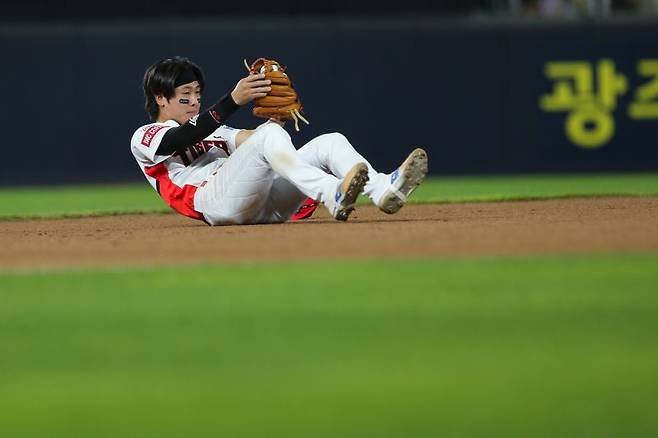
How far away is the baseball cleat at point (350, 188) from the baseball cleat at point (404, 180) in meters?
0.14

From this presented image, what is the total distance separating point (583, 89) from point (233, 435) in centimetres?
1077

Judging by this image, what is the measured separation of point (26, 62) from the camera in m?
12.8

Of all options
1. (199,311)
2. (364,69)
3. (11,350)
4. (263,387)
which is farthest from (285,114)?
(364,69)

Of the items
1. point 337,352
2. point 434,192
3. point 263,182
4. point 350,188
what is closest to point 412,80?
point 434,192

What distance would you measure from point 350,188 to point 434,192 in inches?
207

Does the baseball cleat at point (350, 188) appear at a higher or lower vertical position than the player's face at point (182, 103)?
lower

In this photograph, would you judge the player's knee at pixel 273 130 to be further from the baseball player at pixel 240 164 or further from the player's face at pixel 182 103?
the player's face at pixel 182 103

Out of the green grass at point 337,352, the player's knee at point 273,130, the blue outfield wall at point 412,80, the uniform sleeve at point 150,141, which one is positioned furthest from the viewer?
the blue outfield wall at point 412,80

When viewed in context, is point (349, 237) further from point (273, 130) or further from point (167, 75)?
point (167, 75)

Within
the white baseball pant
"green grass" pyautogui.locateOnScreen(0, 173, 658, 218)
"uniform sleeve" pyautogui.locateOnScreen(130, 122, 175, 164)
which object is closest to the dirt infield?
the white baseball pant

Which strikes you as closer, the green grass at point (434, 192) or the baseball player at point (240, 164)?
the baseball player at point (240, 164)

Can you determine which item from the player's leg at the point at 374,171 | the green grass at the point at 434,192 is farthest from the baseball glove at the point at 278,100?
the green grass at the point at 434,192

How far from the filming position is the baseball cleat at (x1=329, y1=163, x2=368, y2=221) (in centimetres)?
566

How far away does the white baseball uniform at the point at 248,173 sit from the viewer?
5906mm
